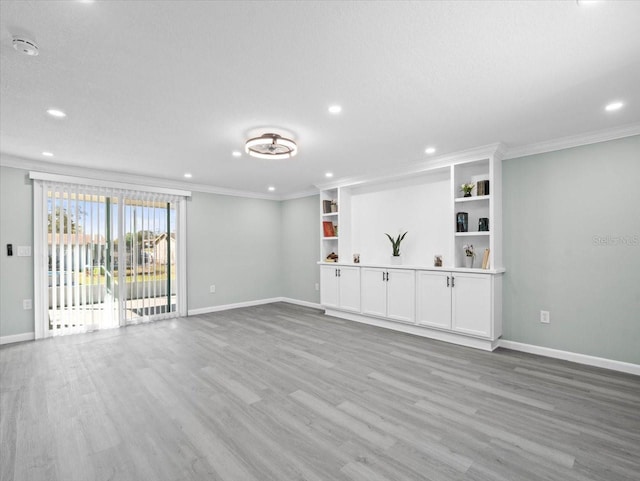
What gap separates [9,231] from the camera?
4086 mm

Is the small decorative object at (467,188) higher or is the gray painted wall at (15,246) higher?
the small decorative object at (467,188)

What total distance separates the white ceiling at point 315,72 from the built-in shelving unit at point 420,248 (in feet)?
2.76

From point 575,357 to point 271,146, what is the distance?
4037 mm

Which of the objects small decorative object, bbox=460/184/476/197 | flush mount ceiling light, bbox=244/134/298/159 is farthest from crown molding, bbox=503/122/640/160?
flush mount ceiling light, bbox=244/134/298/159

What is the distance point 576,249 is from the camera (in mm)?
3375

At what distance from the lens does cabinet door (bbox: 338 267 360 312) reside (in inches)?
202

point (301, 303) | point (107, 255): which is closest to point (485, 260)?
point (301, 303)

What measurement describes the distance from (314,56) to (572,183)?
10.7 ft

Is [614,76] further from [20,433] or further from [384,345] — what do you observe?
[20,433]

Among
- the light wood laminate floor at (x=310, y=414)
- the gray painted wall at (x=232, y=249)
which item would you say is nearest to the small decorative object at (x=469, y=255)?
the light wood laminate floor at (x=310, y=414)

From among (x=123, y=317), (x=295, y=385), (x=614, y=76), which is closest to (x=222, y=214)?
(x=123, y=317)

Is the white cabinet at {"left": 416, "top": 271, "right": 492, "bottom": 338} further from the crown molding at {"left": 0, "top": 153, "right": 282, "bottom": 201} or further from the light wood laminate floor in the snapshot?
the crown molding at {"left": 0, "top": 153, "right": 282, "bottom": 201}

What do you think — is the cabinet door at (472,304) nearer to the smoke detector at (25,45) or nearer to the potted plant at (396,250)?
the potted plant at (396,250)

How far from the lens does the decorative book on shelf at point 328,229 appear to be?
225 inches
